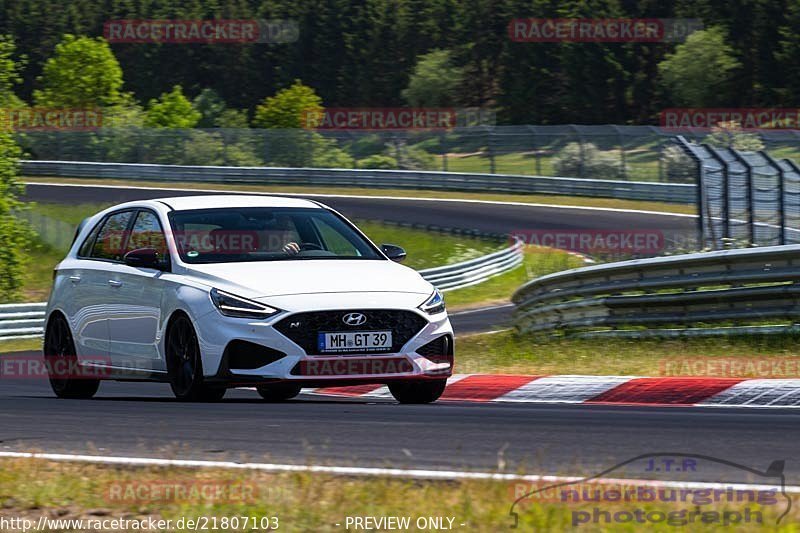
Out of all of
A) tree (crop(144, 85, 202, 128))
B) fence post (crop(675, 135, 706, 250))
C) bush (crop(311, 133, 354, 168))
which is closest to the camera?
fence post (crop(675, 135, 706, 250))

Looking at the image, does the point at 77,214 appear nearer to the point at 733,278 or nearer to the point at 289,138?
the point at 289,138

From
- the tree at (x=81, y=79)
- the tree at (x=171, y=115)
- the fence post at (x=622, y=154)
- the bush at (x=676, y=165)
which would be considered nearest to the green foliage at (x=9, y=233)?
the fence post at (x=622, y=154)

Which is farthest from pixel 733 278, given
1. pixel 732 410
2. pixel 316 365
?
pixel 316 365

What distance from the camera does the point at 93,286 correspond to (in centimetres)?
1106

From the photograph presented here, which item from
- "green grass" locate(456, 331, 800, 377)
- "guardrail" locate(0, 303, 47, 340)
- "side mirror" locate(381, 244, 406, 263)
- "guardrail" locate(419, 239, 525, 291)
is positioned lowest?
"guardrail" locate(419, 239, 525, 291)

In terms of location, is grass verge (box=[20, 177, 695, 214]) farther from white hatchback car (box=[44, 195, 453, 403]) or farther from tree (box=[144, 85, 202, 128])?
white hatchback car (box=[44, 195, 453, 403])

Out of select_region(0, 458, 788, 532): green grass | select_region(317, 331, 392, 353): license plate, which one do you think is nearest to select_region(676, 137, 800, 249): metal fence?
select_region(317, 331, 392, 353): license plate

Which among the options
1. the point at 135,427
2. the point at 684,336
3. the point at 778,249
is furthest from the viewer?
the point at 684,336

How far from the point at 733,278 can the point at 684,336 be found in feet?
2.55

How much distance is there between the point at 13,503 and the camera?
5695mm

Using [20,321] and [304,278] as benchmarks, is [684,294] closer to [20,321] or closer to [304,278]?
[304,278]

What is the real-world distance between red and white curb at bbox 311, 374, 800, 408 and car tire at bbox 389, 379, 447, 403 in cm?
63

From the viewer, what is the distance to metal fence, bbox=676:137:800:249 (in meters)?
14.5

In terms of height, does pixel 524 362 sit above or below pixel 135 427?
below
